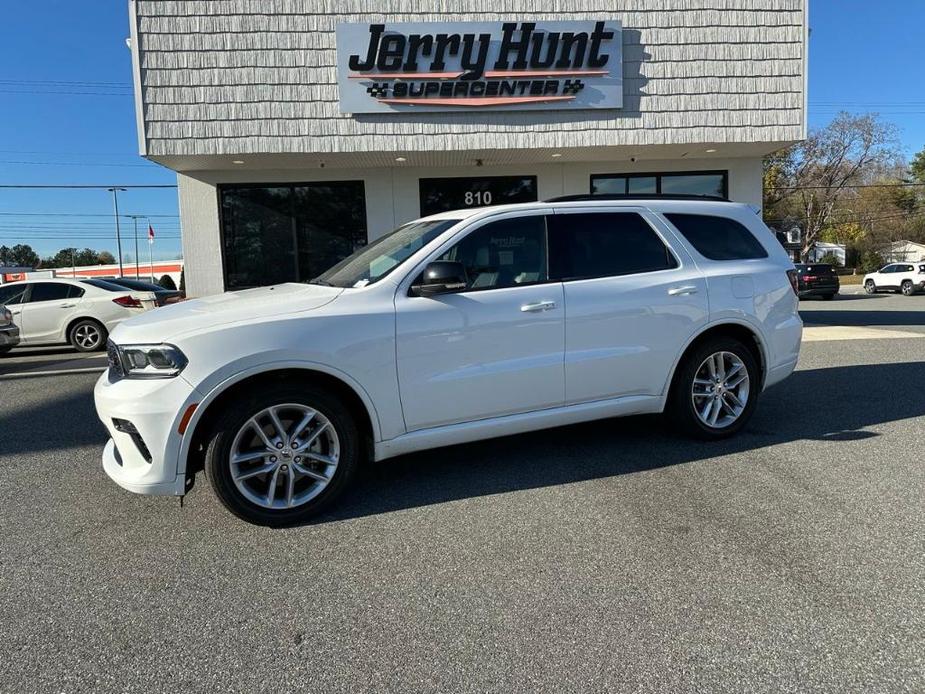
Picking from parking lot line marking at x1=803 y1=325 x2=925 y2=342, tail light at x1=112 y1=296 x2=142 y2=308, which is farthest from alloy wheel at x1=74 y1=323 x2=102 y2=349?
parking lot line marking at x1=803 y1=325 x2=925 y2=342

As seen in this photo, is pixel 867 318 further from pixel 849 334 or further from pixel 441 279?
pixel 441 279

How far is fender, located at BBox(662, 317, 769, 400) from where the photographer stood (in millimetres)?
4824

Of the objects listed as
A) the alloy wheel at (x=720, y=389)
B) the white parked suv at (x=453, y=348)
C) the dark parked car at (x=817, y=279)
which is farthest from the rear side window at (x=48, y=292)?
the dark parked car at (x=817, y=279)

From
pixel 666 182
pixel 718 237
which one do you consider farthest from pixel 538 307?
pixel 666 182

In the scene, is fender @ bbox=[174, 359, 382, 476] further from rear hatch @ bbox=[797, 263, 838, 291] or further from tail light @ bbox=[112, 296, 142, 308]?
rear hatch @ bbox=[797, 263, 838, 291]

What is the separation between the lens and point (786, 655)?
8.14 ft

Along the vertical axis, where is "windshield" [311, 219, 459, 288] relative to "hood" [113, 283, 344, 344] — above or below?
above

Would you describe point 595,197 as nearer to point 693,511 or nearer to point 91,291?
point 693,511

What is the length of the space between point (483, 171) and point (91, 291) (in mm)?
7826

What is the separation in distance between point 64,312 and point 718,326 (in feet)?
39.3

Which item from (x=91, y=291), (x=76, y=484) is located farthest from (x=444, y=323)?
(x=91, y=291)

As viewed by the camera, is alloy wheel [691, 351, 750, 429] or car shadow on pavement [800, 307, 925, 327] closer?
alloy wheel [691, 351, 750, 429]

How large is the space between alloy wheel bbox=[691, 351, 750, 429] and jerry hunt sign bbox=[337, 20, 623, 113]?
7207mm

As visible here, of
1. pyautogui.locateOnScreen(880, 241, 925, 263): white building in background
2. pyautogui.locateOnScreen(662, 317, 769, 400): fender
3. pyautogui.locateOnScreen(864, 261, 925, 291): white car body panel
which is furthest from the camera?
pyautogui.locateOnScreen(880, 241, 925, 263): white building in background
